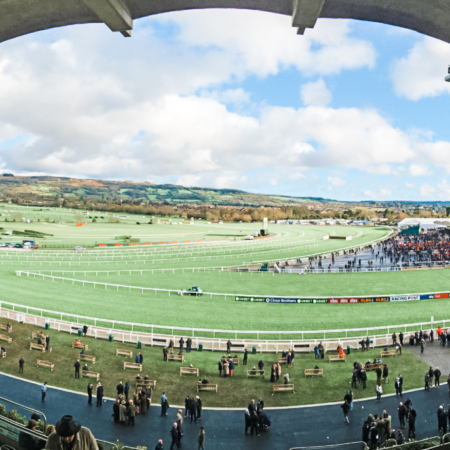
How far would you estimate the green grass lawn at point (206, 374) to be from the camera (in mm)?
13062

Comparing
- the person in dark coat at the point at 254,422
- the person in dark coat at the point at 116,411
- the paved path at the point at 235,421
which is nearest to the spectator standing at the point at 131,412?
the paved path at the point at 235,421

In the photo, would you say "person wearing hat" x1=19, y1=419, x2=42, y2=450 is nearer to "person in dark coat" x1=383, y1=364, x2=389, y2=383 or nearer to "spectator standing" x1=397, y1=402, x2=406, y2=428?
"spectator standing" x1=397, y1=402, x2=406, y2=428

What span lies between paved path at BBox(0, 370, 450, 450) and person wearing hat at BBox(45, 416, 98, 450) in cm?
755

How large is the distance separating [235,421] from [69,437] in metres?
9.29

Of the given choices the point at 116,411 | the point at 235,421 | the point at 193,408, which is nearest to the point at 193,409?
the point at 193,408

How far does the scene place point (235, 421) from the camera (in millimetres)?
11406

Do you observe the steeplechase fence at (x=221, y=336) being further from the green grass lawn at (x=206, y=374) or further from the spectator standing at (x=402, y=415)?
the spectator standing at (x=402, y=415)

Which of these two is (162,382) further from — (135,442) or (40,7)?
(40,7)

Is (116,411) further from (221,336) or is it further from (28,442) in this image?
(221,336)

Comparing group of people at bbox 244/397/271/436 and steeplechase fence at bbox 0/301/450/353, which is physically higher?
steeplechase fence at bbox 0/301/450/353

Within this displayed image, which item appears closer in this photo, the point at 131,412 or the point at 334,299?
the point at 131,412

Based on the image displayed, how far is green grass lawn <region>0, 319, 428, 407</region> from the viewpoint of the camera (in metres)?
13.1

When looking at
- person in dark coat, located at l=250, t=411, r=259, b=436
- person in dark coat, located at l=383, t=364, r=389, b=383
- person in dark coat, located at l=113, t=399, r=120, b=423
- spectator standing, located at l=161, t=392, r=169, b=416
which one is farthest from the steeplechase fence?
person in dark coat, located at l=113, t=399, r=120, b=423

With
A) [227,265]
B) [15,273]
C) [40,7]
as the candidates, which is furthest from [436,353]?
[15,273]
